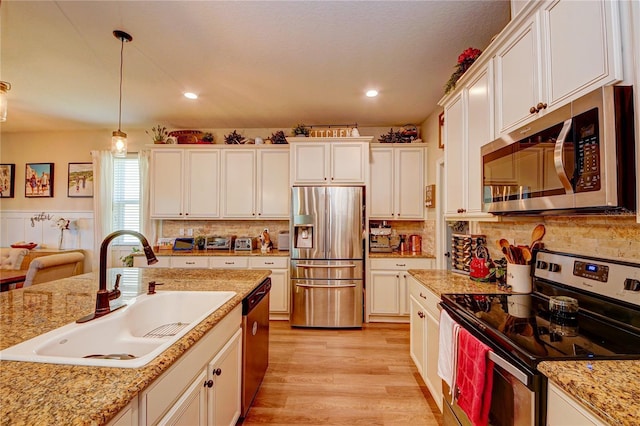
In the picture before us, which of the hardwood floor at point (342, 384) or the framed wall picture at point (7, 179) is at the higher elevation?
the framed wall picture at point (7, 179)

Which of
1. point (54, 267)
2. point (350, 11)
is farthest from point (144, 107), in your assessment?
point (350, 11)

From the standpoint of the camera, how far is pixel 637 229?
1138 mm

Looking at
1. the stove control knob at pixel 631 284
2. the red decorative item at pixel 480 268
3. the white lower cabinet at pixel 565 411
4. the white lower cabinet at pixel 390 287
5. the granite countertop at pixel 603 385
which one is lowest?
the white lower cabinet at pixel 390 287

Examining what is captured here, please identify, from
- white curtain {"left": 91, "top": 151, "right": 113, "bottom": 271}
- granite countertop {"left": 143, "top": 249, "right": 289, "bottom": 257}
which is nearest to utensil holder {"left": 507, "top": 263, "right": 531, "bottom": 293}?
granite countertop {"left": 143, "top": 249, "right": 289, "bottom": 257}

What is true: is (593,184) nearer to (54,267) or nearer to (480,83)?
(480,83)

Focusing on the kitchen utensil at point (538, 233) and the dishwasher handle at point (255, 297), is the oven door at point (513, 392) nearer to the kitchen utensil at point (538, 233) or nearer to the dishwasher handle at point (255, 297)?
the kitchen utensil at point (538, 233)

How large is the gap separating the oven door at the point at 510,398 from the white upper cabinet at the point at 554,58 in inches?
41.7

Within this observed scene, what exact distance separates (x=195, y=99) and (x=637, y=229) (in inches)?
149

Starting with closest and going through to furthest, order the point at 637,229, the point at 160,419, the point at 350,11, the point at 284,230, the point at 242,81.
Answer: the point at 160,419 → the point at 637,229 → the point at 350,11 → the point at 242,81 → the point at 284,230

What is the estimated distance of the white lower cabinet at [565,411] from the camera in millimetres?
716

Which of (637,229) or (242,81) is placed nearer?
(637,229)

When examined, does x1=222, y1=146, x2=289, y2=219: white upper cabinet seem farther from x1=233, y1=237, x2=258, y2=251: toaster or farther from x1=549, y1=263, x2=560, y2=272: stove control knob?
x1=549, y1=263, x2=560, y2=272: stove control knob

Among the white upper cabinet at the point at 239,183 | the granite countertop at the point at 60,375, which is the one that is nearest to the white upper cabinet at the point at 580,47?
the granite countertop at the point at 60,375

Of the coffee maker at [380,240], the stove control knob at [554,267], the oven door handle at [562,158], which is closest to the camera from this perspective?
the oven door handle at [562,158]
